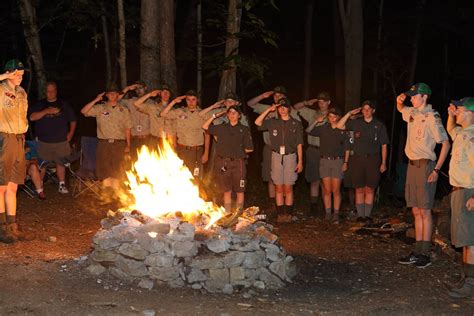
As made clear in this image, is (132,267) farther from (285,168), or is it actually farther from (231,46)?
(231,46)

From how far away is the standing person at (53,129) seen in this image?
1362cm

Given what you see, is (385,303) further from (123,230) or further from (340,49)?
(340,49)

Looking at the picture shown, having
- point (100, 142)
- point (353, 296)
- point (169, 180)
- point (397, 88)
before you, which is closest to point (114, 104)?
point (100, 142)

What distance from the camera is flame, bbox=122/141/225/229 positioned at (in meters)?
9.12

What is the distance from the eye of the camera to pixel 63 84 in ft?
91.8

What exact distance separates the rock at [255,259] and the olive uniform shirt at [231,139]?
11.6 ft

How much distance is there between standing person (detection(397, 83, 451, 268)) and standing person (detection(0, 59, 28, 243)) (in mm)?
5125

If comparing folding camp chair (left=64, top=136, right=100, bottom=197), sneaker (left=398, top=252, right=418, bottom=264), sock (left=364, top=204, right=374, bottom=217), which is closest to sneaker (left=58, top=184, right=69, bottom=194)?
folding camp chair (left=64, top=136, right=100, bottom=197)

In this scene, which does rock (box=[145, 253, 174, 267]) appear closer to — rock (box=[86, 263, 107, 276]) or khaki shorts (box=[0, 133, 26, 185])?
rock (box=[86, 263, 107, 276])

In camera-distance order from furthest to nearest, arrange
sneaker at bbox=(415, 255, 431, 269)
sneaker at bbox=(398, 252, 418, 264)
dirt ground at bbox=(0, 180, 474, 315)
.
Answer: sneaker at bbox=(398, 252, 418, 264), sneaker at bbox=(415, 255, 431, 269), dirt ground at bbox=(0, 180, 474, 315)

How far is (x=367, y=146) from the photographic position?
1203 cm

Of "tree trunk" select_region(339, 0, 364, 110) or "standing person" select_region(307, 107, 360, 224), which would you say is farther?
"tree trunk" select_region(339, 0, 364, 110)

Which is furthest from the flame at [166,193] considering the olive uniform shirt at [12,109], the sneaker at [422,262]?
the sneaker at [422,262]

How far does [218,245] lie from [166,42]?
24.3 feet
